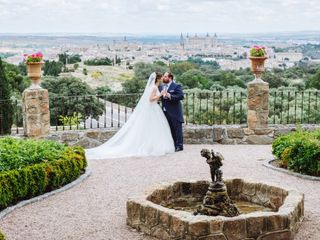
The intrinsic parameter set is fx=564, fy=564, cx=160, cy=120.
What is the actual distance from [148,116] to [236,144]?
7.93 feet

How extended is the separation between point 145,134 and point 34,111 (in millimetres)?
2402

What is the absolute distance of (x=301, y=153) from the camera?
9.57 metres

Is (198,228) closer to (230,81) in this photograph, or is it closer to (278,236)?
(278,236)

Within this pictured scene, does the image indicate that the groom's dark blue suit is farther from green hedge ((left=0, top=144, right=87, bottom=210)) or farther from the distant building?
the distant building

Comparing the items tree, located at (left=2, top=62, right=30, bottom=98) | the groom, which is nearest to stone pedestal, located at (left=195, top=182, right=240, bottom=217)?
the groom

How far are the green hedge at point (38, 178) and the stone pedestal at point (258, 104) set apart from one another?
4.86 m

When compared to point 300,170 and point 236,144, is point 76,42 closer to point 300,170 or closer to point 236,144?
point 236,144

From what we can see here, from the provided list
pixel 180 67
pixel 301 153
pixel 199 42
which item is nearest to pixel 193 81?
pixel 180 67

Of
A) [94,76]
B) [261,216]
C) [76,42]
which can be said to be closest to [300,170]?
[261,216]

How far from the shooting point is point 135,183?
30.2 ft

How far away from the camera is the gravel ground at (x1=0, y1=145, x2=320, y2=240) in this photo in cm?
669

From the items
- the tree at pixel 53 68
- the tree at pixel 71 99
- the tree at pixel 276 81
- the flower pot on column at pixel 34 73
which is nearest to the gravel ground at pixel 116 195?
the flower pot on column at pixel 34 73

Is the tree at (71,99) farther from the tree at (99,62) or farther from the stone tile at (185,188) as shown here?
the tree at (99,62)

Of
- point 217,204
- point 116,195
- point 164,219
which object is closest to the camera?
point 164,219
